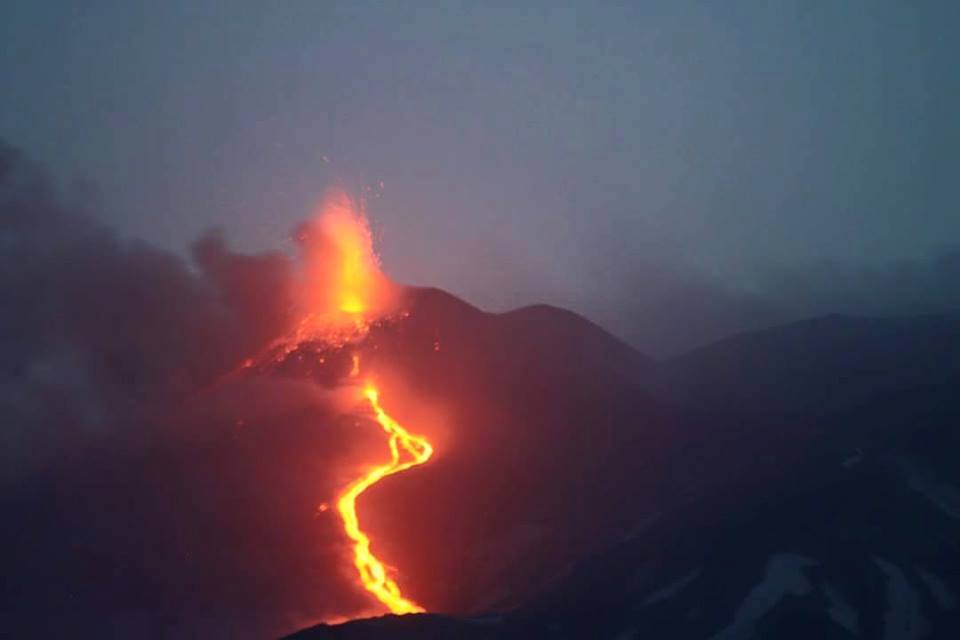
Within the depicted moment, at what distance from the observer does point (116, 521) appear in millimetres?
78125

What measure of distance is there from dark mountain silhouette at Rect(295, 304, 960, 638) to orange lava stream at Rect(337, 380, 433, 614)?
2.20 meters

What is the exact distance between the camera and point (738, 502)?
7025cm

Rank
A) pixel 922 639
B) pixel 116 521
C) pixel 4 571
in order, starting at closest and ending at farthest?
pixel 922 639 < pixel 4 571 < pixel 116 521

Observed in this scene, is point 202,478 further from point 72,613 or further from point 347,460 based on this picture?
point 72,613

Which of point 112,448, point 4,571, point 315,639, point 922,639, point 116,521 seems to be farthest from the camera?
point 112,448

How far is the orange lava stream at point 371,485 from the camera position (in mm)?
68938

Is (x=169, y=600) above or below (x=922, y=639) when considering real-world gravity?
above

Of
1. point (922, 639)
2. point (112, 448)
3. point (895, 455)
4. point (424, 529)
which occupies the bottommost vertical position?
point (922, 639)

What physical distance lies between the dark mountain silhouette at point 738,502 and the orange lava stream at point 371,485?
2.20 m

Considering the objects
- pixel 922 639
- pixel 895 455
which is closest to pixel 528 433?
pixel 895 455

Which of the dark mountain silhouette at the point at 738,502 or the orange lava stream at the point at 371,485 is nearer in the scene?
the dark mountain silhouette at the point at 738,502

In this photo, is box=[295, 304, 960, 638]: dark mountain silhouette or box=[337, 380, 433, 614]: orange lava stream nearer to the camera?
box=[295, 304, 960, 638]: dark mountain silhouette

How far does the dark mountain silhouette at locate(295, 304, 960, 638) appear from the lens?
5544cm

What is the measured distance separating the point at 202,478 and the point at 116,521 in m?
8.04
